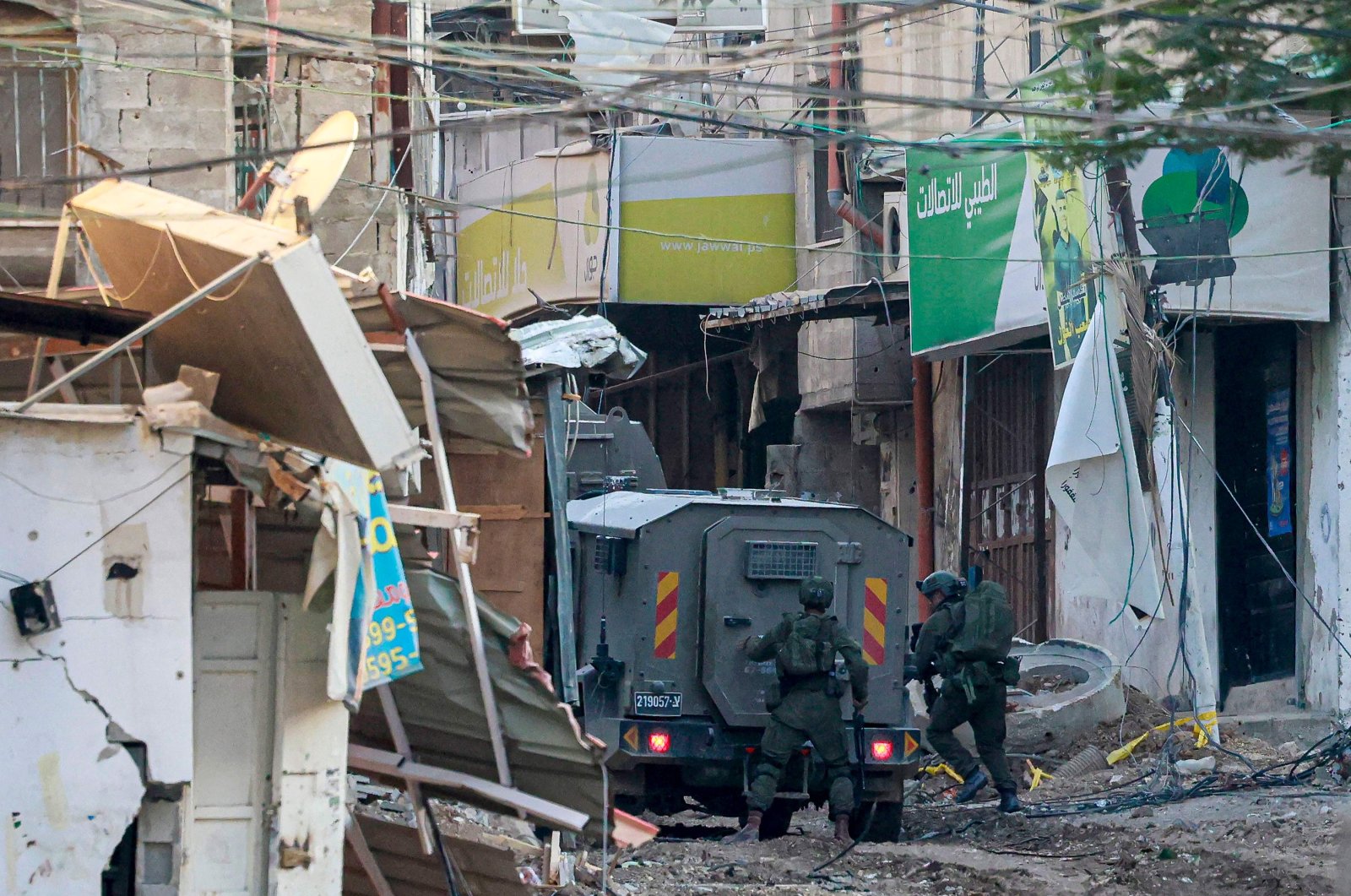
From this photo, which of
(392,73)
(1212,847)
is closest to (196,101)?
(392,73)

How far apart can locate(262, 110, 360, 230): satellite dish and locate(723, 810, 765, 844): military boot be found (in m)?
4.81

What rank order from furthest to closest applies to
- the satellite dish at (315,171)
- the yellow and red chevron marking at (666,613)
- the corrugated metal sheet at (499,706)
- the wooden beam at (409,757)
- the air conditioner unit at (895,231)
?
the air conditioner unit at (895,231), the yellow and red chevron marking at (666,613), the wooden beam at (409,757), the corrugated metal sheet at (499,706), the satellite dish at (315,171)

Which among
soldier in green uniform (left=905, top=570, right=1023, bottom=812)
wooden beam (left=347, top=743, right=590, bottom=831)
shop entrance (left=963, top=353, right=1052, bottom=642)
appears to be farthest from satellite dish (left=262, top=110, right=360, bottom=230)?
shop entrance (left=963, top=353, right=1052, bottom=642)

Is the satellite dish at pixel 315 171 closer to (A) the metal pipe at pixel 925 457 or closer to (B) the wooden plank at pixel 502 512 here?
(B) the wooden plank at pixel 502 512

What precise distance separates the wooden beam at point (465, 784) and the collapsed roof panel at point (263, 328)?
5.32ft

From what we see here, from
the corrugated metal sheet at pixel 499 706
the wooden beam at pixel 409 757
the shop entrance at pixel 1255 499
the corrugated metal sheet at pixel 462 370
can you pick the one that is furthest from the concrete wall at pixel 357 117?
the shop entrance at pixel 1255 499

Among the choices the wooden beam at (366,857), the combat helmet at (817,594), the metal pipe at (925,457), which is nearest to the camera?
the wooden beam at (366,857)

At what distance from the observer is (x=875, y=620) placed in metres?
10.6

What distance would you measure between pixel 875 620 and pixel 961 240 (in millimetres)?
6058

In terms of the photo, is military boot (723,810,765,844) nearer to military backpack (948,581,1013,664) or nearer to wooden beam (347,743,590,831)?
military backpack (948,581,1013,664)

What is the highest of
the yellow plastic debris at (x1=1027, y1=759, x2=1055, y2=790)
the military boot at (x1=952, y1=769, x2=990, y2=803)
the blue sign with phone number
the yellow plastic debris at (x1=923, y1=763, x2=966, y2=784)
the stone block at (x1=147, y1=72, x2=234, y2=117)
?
the stone block at (x1=147, y1=72, x2=234, y2=117)

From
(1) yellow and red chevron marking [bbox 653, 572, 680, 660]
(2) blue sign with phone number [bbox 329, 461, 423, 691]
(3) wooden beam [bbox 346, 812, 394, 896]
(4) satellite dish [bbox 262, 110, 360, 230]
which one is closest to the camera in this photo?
(2) blue sign with phone number [bbox 329, 461, 423, 691]

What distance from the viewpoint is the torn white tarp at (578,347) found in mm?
10289

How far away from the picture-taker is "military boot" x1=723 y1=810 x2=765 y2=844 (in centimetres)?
1002
